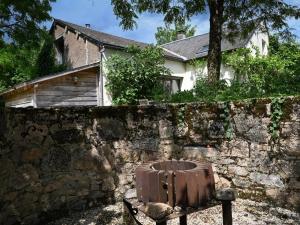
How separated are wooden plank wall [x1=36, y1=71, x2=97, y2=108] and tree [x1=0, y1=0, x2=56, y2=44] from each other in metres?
3.11

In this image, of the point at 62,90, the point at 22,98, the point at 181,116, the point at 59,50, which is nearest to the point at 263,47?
the point at 59,50

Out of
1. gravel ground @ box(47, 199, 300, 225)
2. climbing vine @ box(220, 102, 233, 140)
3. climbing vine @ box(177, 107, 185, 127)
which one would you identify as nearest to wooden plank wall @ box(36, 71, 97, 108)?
climbing vine @ box(177, 107, 185, 127)

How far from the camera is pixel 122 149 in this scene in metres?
4.42

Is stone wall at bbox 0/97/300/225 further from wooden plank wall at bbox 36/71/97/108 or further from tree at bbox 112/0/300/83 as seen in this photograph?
wooden plank wall at bbox 36/71/97/108

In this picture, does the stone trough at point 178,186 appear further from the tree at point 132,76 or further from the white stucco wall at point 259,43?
the white stucco wall at point 259,43

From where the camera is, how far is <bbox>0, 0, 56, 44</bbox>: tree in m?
7.64

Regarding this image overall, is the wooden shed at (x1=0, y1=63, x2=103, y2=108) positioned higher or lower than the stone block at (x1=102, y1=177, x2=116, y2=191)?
higher

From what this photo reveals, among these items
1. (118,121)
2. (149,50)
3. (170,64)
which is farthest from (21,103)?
(118,121)

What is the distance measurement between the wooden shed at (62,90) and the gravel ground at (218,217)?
7.74 meters

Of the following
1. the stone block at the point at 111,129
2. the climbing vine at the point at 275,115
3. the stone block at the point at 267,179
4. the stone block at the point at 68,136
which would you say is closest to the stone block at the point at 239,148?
the stone block at the point at 267,179

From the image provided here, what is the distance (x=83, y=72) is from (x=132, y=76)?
6.82ft

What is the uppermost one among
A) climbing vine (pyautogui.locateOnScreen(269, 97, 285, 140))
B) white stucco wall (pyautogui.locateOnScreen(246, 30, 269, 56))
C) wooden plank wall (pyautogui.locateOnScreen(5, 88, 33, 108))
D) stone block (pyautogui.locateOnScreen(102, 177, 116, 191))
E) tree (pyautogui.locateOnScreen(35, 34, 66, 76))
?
white stucco wall (pyautogui.locateOnScreen(246, 30, 269, 56))

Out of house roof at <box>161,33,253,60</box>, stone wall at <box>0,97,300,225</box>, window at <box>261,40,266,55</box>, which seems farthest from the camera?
window at <box>261,40,266,55</box>

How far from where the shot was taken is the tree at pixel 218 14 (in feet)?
23.5
